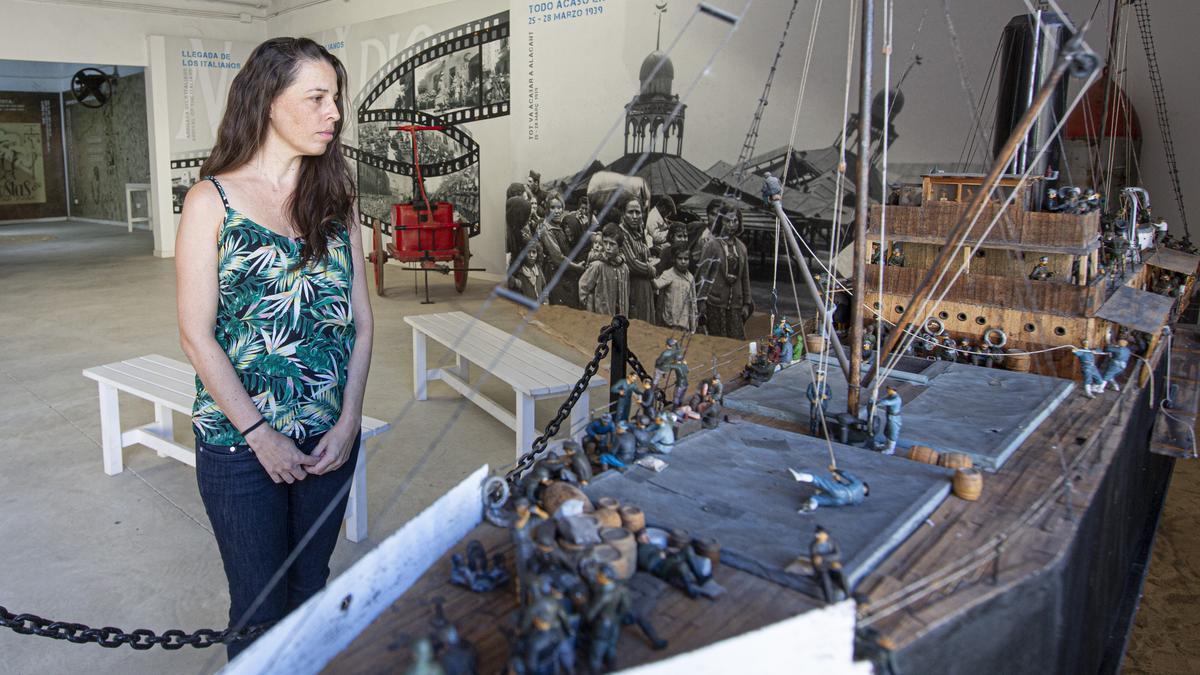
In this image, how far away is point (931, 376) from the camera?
3248mm

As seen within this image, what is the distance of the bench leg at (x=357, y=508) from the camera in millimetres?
4305

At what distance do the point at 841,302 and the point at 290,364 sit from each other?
7.77 feet

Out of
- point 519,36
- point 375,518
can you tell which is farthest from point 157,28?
point 375,518

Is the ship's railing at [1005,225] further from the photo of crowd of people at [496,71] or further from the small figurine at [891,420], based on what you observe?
the photo of crowd of people at [496,71]

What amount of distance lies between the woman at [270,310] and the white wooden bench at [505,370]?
174 centimetres

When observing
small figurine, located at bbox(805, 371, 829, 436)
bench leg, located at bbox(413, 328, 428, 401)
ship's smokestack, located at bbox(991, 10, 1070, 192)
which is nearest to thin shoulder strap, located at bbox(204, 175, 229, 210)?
small figurine, located at bbox(805, 371, 829, 436)

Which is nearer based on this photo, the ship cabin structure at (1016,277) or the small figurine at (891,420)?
the small figurine at (891,420)

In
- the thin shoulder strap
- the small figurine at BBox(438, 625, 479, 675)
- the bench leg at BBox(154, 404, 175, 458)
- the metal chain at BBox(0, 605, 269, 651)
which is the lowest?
the bench leg at BBox(154, 404, 175, 458)

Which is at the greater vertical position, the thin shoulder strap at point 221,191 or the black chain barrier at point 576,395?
the thin shoulder strap at point 221,191

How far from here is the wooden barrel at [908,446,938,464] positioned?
7.79ft

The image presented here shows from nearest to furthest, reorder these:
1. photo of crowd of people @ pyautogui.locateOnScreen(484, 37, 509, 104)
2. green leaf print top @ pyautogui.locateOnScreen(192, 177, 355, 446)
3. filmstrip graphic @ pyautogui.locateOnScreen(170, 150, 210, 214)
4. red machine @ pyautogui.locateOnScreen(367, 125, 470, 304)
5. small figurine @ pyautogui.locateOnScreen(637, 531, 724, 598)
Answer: small figurine @ pyautogui.locateOnScreen(637, 531, 724, 598)
green leaf print top @ pyautogui.locateOnScreen(192, 177, 355, 446)
red machine @ pyautogui.locateOnScreen(367, 125, 470, 304)
photo of crowd of people @ pyautogui.locateOnScreen(484, 37, 509, 104)
filmstrip graphic @ pyautogui.locateOnScreen(170, 150, 210, 214)

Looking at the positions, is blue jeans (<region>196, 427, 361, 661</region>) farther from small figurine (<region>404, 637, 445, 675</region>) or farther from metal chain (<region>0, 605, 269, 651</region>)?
small figurine (<region>404, 637, 445, 675</region>)

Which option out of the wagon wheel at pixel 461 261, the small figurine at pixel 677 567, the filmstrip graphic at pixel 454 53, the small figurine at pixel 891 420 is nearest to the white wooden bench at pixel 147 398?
the small figurine at pixel 891 420

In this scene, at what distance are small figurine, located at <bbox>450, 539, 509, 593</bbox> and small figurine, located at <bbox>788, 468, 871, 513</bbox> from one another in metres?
0.73
